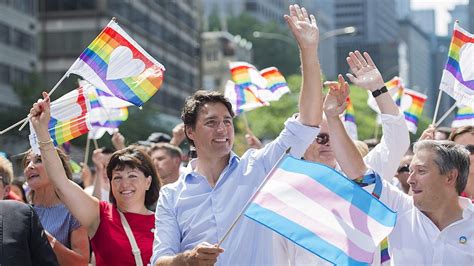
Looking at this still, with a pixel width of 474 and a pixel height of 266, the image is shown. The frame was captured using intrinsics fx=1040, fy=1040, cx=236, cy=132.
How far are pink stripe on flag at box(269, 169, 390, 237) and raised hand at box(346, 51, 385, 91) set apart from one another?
1336 millimetres

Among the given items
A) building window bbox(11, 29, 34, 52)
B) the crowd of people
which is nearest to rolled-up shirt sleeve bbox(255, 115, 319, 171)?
the crowd of people

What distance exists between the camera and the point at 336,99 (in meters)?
5.64

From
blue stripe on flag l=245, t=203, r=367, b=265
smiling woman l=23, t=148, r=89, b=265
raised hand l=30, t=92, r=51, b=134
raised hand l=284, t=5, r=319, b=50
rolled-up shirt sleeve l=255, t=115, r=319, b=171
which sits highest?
raised hand l=284, t=5, r=319, b=50

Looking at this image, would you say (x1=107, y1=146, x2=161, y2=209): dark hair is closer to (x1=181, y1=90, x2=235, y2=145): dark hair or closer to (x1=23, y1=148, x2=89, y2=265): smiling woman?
(x1=23, y1=148, x2=89, y2=265): smiling woman

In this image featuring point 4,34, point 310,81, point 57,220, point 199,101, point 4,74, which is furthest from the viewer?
point 4,34

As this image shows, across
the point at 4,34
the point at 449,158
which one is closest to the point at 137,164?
the point at 449,158

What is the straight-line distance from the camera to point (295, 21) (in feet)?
17.2

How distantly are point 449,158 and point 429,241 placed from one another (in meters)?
0.45

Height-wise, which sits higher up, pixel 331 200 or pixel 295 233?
pixel 331 200

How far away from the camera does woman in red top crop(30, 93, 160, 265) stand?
5.81 meters

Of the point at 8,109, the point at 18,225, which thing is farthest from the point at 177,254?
the point at 8,109

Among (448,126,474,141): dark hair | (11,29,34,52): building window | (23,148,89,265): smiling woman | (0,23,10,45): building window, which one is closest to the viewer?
(23,148,89,265): smiling woman

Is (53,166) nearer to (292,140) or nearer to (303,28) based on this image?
(292,140)

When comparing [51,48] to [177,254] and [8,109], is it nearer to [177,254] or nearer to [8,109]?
[8,109]
